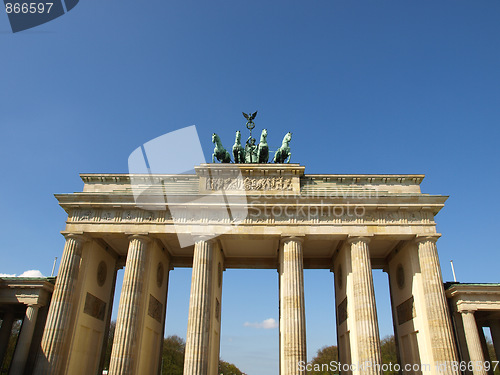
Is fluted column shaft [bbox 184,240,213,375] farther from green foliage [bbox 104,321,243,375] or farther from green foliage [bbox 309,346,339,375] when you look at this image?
green foliage [bbox 309,346,339,375]

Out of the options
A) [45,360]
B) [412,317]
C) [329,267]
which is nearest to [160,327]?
[45,360]

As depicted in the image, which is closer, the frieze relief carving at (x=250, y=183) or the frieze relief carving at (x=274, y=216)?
the frieze relief carving at (x=274, y=216)

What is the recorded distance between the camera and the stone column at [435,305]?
21.6 m

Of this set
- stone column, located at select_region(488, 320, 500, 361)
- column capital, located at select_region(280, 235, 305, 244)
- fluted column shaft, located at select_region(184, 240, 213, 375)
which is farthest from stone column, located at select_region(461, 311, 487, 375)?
fluted column shaft, located at select_region(184, 240, 213, 375)

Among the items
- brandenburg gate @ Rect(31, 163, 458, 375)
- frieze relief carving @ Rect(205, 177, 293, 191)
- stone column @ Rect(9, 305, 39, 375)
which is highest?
frieze relief carving @ Rect(205, 177, 293, 191)

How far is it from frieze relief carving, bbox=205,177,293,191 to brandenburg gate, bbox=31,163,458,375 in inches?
3.0

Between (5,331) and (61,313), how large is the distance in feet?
25.4

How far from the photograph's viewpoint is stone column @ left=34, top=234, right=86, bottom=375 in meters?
21.4

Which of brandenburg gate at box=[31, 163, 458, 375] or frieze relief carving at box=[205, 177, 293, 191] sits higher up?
frieze relief carving at box=[205, 177, 293, 191]

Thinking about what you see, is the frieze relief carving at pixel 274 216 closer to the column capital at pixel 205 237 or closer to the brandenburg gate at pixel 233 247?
the brandenburg gate at pixel 233 247

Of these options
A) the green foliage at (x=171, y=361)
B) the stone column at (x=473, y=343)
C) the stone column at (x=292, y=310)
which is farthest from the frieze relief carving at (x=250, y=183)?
the green foliage at (x=171, y=361)

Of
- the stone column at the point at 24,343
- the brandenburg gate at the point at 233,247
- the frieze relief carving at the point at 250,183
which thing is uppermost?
the frieze relief carving at the point at 250,183

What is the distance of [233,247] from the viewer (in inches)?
1142

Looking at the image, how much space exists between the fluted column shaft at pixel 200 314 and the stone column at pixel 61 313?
733cm
